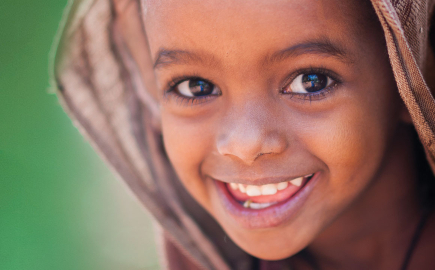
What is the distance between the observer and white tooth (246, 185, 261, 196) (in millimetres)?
992

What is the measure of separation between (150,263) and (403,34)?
5.05 feet

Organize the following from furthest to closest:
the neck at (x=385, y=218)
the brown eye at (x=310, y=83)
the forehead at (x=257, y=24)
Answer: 1. the neck at (x=385, y=218)
2. the brown eye at (x=310, y=83)
3. the forehead at (x=257, y=24)

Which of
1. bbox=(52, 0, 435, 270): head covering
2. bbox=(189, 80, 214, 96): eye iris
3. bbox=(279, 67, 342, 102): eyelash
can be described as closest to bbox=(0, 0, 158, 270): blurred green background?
bbox=(52, 0, 435, 270): head covering

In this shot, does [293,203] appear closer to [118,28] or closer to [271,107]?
[271,107]

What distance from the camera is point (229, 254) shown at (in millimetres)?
1337

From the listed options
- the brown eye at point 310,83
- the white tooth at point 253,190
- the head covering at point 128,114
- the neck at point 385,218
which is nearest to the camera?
the brown eye at point 310,83

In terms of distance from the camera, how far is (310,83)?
2.93 feet

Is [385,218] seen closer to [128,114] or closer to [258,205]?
[258,205]

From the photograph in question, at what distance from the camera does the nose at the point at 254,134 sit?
0.83m

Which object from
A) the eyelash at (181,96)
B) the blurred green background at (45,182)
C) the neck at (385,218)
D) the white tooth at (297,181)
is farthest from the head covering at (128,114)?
the blurred green background at (45,182)

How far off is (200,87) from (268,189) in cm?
28

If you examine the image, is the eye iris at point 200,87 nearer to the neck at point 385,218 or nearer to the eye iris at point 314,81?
the eye iris at point 314,81

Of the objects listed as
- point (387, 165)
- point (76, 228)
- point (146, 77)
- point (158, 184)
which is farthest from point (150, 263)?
point (387, 165)

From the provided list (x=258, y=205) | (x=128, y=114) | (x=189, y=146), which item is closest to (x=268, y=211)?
(x=258, y=205)
